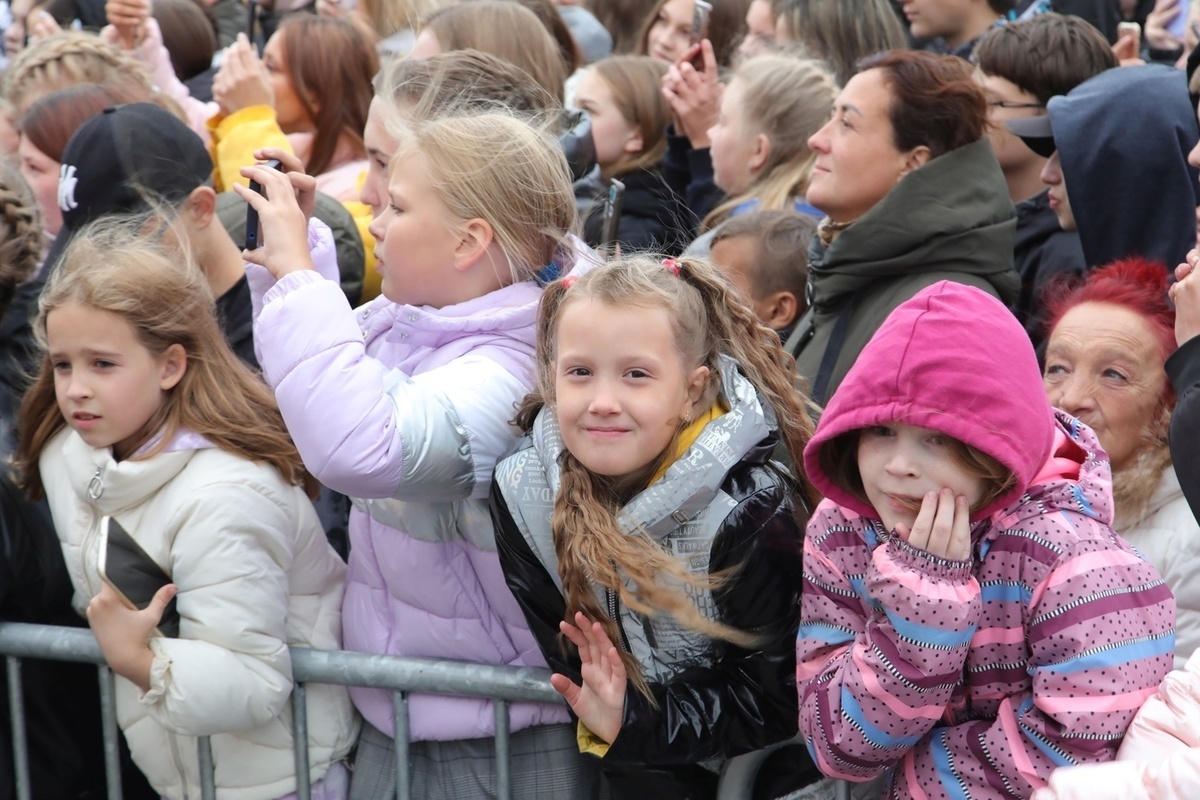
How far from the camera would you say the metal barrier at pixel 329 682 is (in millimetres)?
2771

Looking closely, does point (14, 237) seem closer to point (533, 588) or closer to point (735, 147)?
point (533, 588)

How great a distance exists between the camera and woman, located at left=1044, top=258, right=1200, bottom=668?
109 inches

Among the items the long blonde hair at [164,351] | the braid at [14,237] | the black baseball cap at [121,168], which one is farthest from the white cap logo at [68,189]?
the long blonde hair at [164,351]

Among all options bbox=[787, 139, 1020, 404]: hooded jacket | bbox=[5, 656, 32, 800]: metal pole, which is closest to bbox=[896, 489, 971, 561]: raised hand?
bbox=[787, 139, 1020, 404]: hooded jacket

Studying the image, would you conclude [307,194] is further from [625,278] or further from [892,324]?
[892,324]

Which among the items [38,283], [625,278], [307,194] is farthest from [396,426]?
[38,283]

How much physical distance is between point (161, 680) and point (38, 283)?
170 cm

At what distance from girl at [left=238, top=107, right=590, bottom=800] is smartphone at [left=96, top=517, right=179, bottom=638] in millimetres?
449

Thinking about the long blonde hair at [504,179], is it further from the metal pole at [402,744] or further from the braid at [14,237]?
the braid at [14,237]

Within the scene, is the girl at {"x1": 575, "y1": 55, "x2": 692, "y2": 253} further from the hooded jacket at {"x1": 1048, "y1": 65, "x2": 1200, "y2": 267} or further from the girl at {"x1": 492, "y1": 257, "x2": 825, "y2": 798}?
the girl at {"x1": 492, "y1": 257, "x2": 825, "y2": 798}

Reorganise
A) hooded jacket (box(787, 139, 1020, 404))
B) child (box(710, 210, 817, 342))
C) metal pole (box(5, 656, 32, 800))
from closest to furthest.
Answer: metal pole (box(5, 656, 32, 800)), hooded jacket (box(787, 139, 1020, 404)), child (box(710, 210, 817, 342))

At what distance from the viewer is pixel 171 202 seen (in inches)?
153

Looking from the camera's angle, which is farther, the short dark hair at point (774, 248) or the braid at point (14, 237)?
the short dark hair at point (774, 248)

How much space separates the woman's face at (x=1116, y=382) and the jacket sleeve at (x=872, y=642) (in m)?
0.87
